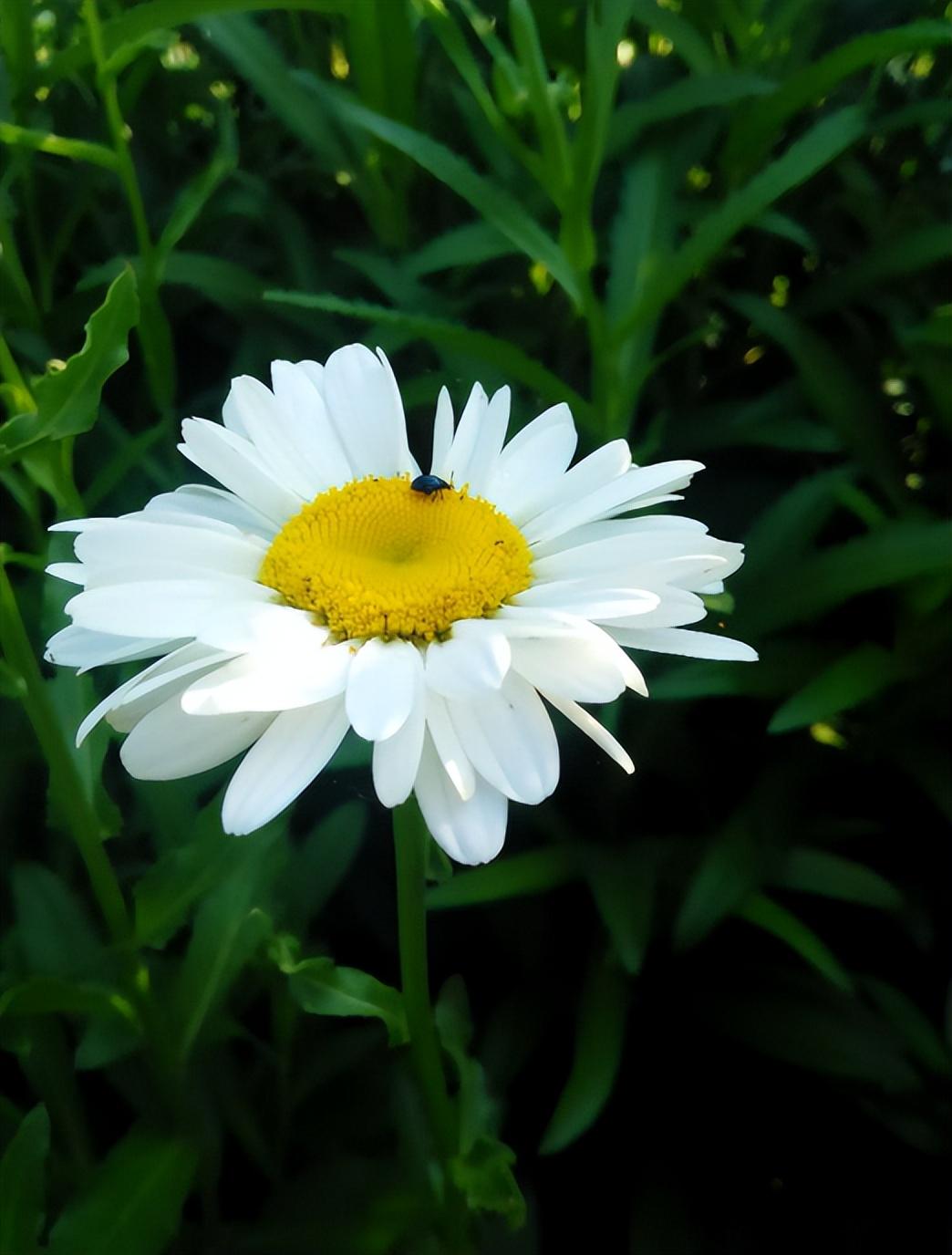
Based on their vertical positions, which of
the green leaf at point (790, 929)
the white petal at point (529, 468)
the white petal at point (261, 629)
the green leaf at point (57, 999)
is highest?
the white petal at point (529, 468)

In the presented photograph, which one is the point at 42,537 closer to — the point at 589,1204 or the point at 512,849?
the point at 512,849

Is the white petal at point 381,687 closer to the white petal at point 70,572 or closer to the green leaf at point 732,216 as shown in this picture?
the white petal at point 70,572

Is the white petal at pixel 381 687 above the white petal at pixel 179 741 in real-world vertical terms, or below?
above

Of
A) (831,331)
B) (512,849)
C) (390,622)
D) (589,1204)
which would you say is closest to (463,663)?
(390,622)

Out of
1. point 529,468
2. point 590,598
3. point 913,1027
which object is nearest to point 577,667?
point 590,598

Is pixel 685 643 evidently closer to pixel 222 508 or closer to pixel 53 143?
pixel 222 508

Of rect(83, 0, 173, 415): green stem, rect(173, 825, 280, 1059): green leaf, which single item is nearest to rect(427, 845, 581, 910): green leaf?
rect(173, 825, 280, 1059): green leaf

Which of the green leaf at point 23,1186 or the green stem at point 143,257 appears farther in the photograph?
the green stem at point 143,257

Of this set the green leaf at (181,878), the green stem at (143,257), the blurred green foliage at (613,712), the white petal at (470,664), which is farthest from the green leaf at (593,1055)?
the green stem at (143,257)
